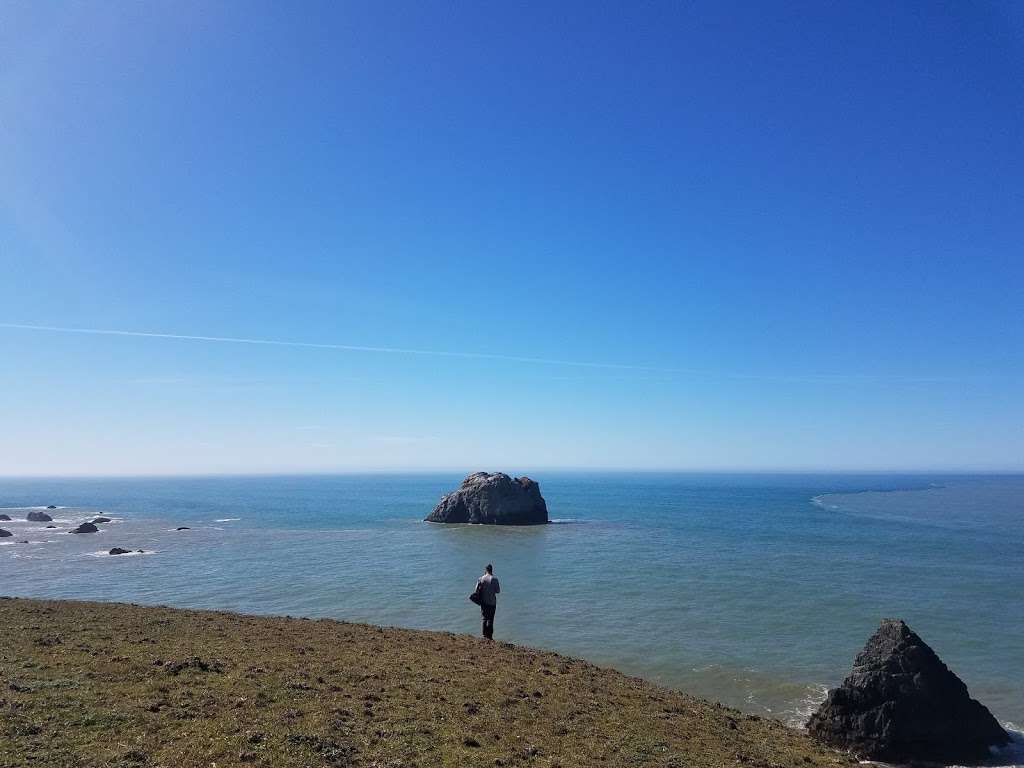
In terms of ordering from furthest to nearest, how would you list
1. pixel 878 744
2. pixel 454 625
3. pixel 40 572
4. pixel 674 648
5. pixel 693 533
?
1. pixel 693 533
2. pixel 40 572
3. pixel 454 625
4. pixel 674 648
5. pixel 878 744

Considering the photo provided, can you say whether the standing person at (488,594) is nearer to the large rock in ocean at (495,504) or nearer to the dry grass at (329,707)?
the dry grass at (329,707)

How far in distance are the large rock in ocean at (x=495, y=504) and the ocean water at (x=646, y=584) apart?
5.94 m

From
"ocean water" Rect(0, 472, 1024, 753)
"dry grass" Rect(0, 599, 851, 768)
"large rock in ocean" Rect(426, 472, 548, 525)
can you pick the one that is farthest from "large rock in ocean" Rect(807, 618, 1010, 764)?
"large rock in ocean" Rect(426, 472, 548, 525)

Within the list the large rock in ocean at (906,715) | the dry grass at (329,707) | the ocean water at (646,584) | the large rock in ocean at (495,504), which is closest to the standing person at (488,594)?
the dry grass at (329,707)

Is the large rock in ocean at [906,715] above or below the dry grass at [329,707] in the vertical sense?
below

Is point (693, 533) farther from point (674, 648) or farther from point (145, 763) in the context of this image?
point (145, 763)

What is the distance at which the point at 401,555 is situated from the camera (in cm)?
6581

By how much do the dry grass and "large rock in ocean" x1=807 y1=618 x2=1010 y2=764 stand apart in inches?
67.3

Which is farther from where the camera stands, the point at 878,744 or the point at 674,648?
the point at 674,648

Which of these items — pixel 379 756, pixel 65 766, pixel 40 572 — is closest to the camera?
pixel 65 766

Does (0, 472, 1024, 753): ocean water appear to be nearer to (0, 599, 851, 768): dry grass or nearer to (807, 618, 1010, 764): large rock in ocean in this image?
(807, 618, 1010, 764): large rock in ocean

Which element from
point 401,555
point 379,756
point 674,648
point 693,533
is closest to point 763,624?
point 674,648

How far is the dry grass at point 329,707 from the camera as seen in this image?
11570 mm

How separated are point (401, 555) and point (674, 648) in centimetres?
4148
